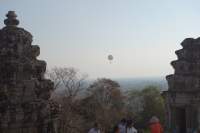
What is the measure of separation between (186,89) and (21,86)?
219 inches

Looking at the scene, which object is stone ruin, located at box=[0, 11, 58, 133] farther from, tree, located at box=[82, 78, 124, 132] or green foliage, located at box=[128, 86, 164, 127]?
green foliage, located at box=[128, 86, 164, 127]

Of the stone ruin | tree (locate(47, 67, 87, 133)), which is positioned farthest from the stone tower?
tree (locate(47, 67, 87, 133))

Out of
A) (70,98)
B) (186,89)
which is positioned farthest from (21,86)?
(70,98)

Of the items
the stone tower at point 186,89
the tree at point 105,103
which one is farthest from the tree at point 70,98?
the stone tower at point 186,89

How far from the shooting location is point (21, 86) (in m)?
10.8

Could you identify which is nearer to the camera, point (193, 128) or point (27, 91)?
point (27, 91)

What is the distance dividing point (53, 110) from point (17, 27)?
2564 mm

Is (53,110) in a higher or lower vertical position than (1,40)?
lower

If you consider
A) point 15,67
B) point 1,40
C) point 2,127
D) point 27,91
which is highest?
point 1,40

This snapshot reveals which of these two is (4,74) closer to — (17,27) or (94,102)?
(17,27)

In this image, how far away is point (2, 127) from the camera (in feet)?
34.3

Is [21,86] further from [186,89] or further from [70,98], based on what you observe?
[70,98]

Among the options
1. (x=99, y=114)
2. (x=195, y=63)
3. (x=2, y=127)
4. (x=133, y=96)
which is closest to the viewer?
(x=2, y=127)

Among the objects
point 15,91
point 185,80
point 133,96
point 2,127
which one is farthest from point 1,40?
point 133,96
